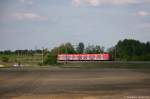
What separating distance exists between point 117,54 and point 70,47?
66.9 ft

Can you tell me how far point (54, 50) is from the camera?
6545 inches

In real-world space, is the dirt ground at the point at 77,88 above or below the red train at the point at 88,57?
below

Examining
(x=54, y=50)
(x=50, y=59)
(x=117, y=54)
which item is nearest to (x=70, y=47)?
(x=54, y=50)

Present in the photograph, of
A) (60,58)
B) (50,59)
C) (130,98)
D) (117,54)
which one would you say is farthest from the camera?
(117,54)

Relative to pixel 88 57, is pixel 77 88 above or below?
below

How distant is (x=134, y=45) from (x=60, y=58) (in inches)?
2078

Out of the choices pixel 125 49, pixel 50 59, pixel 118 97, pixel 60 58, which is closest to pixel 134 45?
pixel 125 49

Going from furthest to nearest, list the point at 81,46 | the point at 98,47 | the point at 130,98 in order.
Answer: the point at 81,46
the point at 98,47
the point at 130,98

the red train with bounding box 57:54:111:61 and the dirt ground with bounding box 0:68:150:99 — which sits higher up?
the red train with bounding box 57:54:111:61

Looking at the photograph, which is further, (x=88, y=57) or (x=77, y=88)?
(x=88, y=57)

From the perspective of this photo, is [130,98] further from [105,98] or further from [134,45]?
[134,45]

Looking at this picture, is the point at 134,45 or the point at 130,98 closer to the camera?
the point at 130,98

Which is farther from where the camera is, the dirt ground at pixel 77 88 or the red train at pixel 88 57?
the red train at pixel 88 57

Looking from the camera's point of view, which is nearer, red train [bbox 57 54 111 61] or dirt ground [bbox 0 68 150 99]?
dirt ground [bbox 0 68 150 99]
